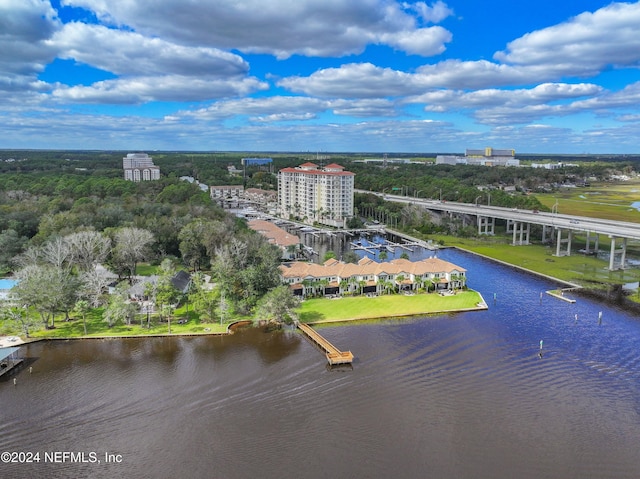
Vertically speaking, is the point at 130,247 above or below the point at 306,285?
above

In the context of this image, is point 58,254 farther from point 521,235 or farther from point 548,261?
point 521,235

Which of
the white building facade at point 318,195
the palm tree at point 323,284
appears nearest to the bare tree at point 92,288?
the palm tree at point 323,284

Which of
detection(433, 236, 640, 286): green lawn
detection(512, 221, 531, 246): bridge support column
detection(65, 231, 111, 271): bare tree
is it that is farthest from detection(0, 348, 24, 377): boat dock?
detection(512, 221, 531, 246): bridge support column

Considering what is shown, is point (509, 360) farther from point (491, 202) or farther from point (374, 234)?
point (491, 202)

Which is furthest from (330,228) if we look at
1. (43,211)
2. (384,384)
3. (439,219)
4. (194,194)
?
A: (384,384)

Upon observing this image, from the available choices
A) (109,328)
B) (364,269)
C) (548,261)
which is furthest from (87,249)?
(548,261)
